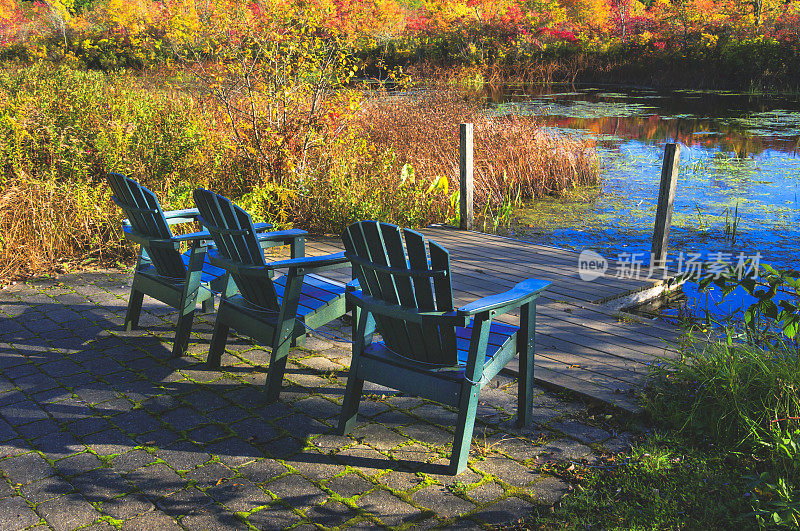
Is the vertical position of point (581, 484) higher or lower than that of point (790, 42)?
lower

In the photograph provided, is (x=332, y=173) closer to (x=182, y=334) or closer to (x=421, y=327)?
(x=182, y=334)

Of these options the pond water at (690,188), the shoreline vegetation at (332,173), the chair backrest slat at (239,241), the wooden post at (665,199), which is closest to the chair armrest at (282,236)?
the chair backrest slat at (239,241)

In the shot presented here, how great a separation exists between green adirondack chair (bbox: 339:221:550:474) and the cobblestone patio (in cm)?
21

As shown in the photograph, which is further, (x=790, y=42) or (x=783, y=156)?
(x=790, y=42)

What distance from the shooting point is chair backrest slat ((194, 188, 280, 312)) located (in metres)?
3.03

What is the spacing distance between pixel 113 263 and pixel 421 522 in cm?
407

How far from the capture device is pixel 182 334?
3.56 meters

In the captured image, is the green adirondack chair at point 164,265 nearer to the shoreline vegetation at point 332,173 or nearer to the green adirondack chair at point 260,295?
the green adirondack chair at point 260,295

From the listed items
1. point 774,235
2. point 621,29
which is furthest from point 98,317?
point 621,29

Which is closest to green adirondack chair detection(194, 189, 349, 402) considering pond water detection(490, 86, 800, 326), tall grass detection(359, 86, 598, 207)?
pond water detection(490, 86, 800, 326)

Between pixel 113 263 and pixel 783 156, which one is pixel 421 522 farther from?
pixel 783 156

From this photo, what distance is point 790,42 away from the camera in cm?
2252

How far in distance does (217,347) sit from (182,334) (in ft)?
0.88

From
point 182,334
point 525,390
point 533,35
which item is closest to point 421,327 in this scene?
point 525,390
